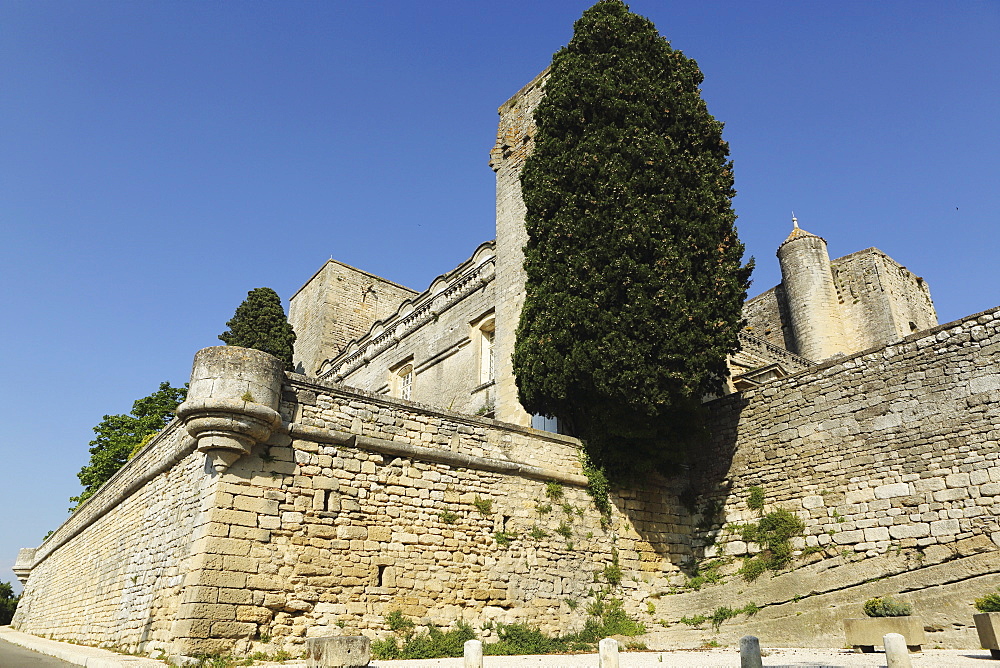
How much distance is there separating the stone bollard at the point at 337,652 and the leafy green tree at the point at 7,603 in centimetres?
3347

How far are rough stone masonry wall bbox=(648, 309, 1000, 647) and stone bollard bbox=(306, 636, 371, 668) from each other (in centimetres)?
637

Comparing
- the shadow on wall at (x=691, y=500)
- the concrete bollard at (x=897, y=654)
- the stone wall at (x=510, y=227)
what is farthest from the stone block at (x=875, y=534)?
the stone wall at (x=510, y=227)

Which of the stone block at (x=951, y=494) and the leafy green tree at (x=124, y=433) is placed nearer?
the stone block at (x=951, y=494)

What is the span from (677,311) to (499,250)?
5706 millimetres

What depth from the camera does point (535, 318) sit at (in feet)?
41.0

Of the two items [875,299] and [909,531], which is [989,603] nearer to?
[909,531]

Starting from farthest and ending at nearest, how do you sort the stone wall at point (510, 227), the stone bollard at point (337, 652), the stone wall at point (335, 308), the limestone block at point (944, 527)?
the stone wall at point (335, 308), the stone wall at point (510, 227), the limestone block at point (944, 527), the stone bollard at point (337, 652)

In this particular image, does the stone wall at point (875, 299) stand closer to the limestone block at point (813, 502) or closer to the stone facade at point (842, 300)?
the stone facade at point (842, 300)

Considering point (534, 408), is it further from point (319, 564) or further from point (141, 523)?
point (141, 523)

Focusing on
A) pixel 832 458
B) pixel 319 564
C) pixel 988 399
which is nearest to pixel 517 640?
pixel 319 564

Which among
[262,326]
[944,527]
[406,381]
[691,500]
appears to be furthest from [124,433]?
[944,527]

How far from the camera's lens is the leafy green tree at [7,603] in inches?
1271

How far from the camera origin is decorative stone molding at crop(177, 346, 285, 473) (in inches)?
338

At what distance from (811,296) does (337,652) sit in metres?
21.5
